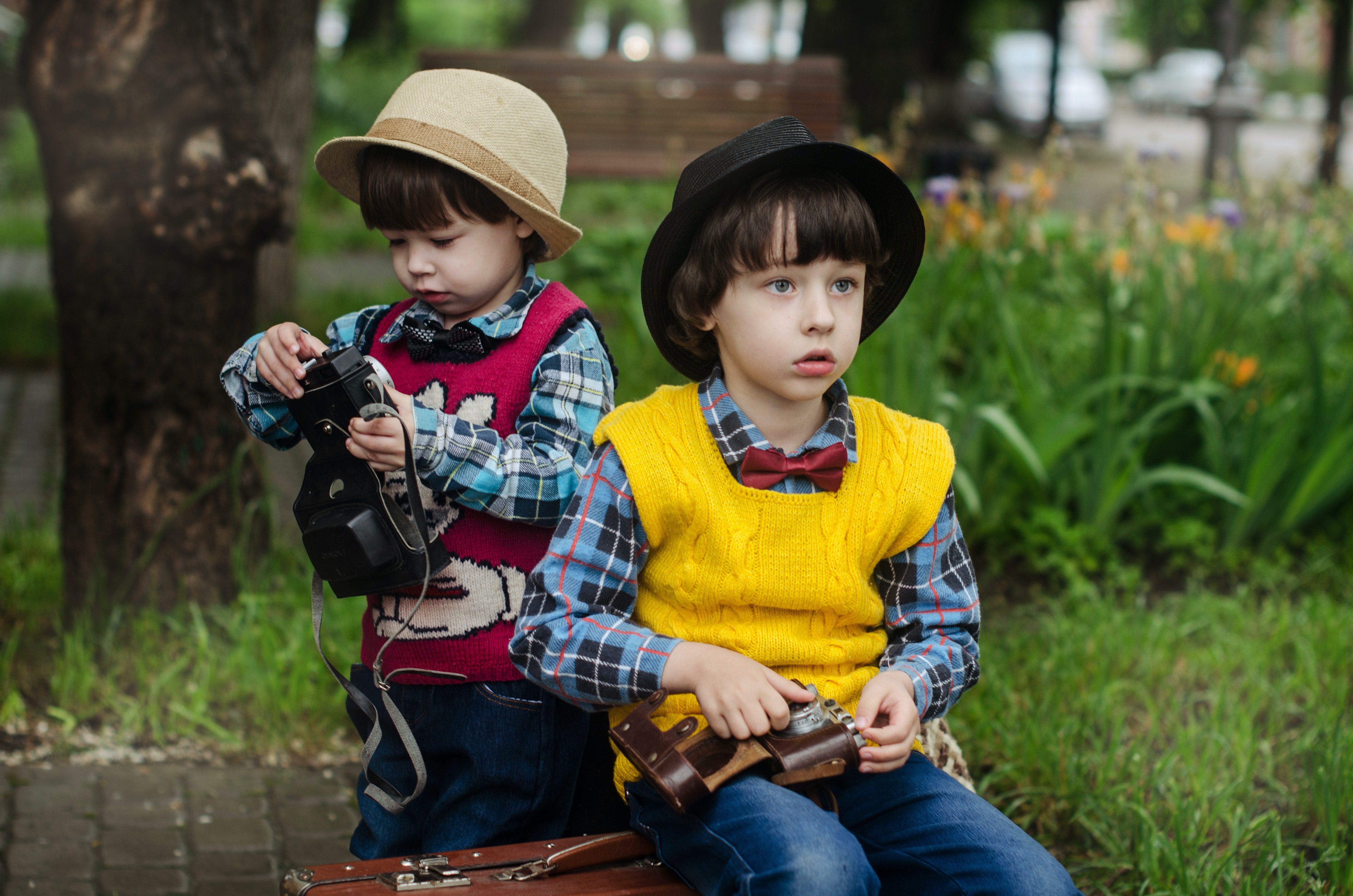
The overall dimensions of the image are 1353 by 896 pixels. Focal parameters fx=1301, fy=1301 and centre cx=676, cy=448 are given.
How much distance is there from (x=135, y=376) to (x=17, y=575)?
31.2 inches

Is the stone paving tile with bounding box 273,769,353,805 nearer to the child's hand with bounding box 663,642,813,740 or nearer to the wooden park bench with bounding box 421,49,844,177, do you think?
the child's hand with bounding box 663,642,813,740

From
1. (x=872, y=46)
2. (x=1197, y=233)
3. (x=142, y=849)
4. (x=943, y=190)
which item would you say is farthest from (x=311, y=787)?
(x=872, y=46)

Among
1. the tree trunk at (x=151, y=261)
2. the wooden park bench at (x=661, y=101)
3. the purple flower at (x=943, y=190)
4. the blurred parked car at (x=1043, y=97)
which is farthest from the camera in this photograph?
the blurred parked car at (x=1043, y=97)

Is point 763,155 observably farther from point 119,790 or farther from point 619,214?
point 619,214

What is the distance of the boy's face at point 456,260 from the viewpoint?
1873 mm

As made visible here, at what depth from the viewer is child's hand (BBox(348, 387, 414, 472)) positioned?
172 centimetres

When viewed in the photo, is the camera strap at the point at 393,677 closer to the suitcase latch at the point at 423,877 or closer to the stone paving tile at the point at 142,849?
the suitcase latch at the point at 423,877

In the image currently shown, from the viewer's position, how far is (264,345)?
1.78 m

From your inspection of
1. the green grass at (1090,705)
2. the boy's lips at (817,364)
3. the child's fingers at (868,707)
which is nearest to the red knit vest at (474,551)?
the boy's lips at (817,364)

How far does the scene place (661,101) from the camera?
277 inches

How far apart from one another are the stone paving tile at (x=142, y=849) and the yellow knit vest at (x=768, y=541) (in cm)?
121

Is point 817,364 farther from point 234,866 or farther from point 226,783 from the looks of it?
point 226,783

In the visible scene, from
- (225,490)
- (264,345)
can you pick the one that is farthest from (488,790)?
(225,490)

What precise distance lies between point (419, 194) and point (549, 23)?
70.8 ft
